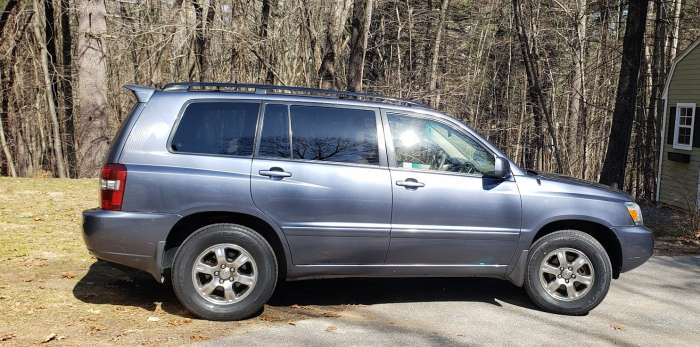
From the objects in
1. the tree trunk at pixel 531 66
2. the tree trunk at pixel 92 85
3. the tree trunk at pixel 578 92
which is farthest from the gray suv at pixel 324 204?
the tree trunk at pixel 578 92

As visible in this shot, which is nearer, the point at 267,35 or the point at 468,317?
the point at 468,317

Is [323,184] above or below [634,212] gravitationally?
above

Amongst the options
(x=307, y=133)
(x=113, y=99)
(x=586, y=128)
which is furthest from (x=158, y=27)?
(x=586, y=128)

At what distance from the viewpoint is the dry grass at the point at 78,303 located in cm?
498

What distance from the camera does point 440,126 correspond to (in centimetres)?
596

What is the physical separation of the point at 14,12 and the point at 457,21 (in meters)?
15.0

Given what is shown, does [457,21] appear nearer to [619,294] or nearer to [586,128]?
[586,128]

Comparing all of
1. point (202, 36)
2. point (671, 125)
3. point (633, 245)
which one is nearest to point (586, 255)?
point (633, 245)

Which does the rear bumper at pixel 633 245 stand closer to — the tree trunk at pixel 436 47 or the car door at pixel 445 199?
the car door at pixel 445 199

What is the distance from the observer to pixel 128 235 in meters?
5.21

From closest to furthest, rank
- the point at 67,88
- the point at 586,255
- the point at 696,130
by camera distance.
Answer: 1. the point at 586,255
2. the point at 696,130
3. the point at 67,88

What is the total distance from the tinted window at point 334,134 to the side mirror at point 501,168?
104cm

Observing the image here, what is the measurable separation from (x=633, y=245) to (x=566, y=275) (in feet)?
2.27

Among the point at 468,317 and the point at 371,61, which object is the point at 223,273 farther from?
the point at 371,61
